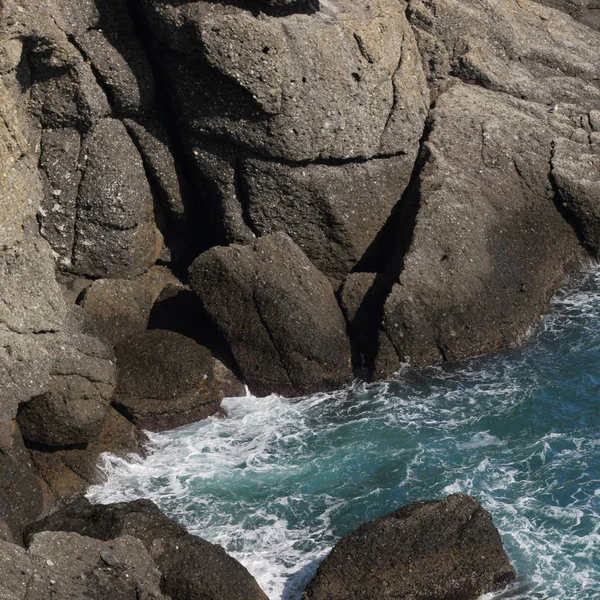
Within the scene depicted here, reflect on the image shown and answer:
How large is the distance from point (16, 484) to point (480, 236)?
1021cm

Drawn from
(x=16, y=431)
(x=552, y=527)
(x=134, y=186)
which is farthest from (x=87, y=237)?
(x=552, y=527)

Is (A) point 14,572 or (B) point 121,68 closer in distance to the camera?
(A) point 14,572

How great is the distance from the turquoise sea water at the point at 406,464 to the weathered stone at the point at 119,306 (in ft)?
7.99

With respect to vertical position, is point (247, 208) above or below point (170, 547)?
above

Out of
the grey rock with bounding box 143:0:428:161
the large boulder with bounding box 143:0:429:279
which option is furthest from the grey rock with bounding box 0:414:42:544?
the grey rock with bounding box 143:0:428:161

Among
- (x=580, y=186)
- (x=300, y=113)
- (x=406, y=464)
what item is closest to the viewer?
(x=406, y=464)

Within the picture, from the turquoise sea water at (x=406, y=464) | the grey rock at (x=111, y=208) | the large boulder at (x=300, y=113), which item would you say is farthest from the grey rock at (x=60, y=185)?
the turquoise sea water at (x=406, y=464)

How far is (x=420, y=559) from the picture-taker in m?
14.5

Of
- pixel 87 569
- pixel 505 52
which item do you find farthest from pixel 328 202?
pixel 87 569

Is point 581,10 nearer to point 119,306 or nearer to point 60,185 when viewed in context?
point 60,185

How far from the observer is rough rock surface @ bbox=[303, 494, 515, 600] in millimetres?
14312

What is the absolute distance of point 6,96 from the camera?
18703mm

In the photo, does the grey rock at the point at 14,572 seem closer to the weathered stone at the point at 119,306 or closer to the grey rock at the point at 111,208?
the weathered stone at the point at 119,306

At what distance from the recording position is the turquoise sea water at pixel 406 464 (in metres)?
15.8
